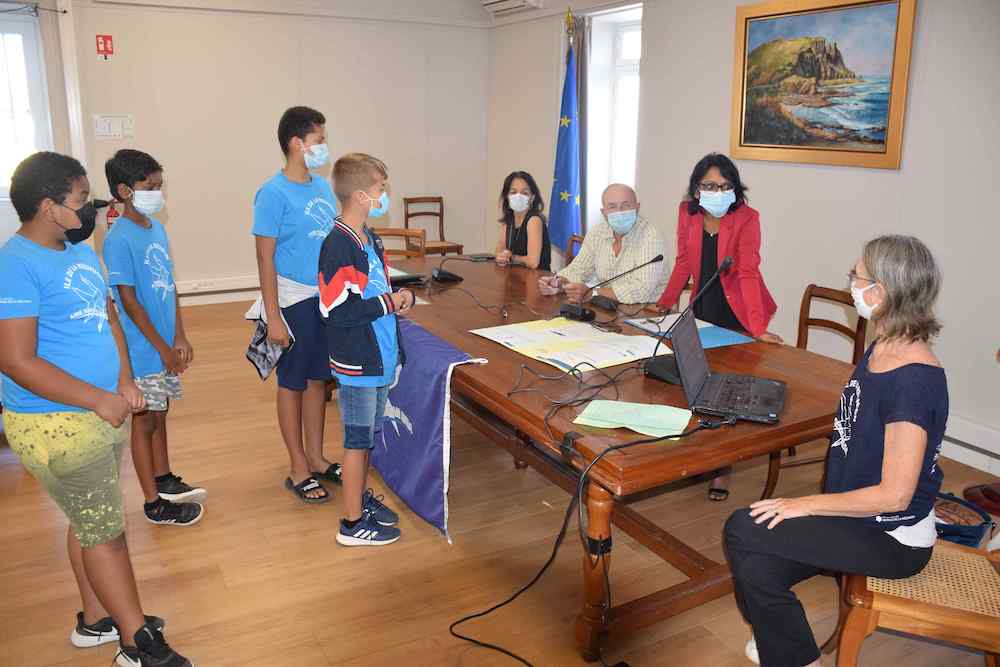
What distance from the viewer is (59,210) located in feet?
5.72

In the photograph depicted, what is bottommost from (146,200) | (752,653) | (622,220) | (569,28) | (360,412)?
(752,653)

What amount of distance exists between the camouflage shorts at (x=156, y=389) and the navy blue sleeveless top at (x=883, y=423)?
2.08 m

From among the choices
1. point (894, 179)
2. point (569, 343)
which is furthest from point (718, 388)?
point (894, 179)

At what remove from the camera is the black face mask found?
1.78 m

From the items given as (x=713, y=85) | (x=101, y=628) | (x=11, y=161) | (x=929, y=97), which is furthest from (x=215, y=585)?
(x=11, y=161)

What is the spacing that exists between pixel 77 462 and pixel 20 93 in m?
4.97

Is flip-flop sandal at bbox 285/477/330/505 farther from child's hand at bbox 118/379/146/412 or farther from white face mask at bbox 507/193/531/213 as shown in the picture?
white face mask at bbox 507/193/531/213

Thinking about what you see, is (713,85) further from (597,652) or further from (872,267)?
(597,652)

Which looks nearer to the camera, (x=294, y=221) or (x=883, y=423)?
(x=883, y=423)

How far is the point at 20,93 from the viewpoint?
561 cm

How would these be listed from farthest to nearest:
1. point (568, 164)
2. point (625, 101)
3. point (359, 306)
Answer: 1. point (625, 101)
2. point (568, 164)
3. point (359, 306)

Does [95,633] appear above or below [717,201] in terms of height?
below

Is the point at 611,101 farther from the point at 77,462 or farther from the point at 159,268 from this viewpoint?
the point at 77,462

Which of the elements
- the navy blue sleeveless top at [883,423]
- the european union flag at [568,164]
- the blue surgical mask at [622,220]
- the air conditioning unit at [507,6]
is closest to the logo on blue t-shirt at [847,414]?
the navy blue sleeveless top at [883,423]
